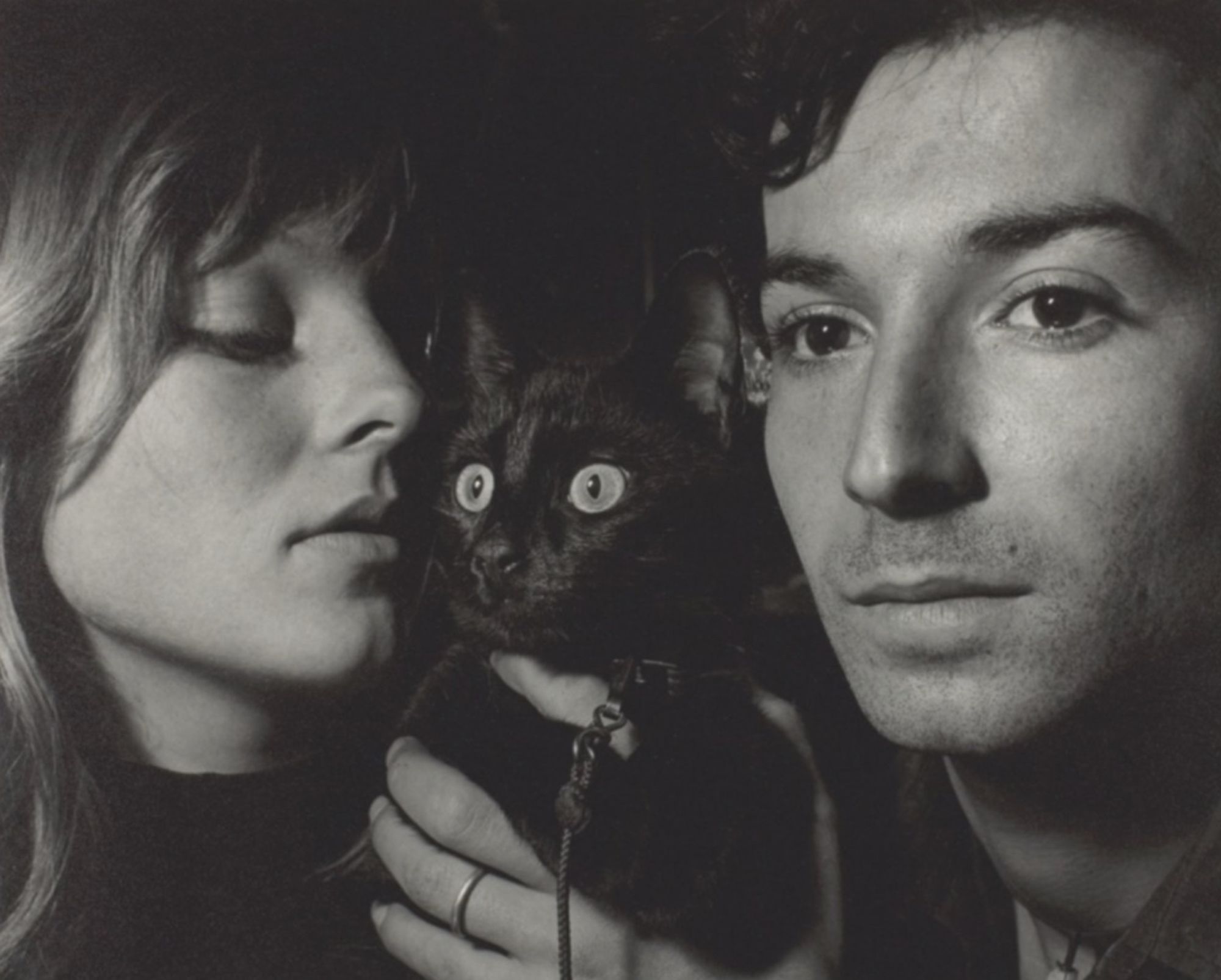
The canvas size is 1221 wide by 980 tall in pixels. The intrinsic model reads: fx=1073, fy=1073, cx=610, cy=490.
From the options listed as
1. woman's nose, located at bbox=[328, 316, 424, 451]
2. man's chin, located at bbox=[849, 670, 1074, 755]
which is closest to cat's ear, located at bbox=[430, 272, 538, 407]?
woman's nose, located at bbox=[328, 316, 424, 451]

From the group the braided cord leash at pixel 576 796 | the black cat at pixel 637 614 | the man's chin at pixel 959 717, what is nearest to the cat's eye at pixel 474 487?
the black cat at pixel 637 614

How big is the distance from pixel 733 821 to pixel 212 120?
2.41 ft

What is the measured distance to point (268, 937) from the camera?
2.94ft

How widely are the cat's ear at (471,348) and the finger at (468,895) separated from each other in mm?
435

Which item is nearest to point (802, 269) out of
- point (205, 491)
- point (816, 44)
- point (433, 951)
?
point (816, 44)

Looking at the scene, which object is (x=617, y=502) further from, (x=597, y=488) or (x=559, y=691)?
(x=559, y=691)

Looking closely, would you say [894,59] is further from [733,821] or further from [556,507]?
[733,821]

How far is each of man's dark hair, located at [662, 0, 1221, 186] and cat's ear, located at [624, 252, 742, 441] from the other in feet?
0.42

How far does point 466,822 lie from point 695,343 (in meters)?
0.52

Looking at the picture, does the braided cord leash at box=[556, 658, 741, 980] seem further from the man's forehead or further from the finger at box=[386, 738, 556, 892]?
the man's forehead

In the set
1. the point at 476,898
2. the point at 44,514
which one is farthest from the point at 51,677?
the point at 476,898

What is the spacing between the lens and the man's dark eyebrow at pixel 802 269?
848 millimetres

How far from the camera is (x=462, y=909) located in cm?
92

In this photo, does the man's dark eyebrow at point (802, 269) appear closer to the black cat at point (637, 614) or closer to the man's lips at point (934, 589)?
the black cat at point (637, 614)
